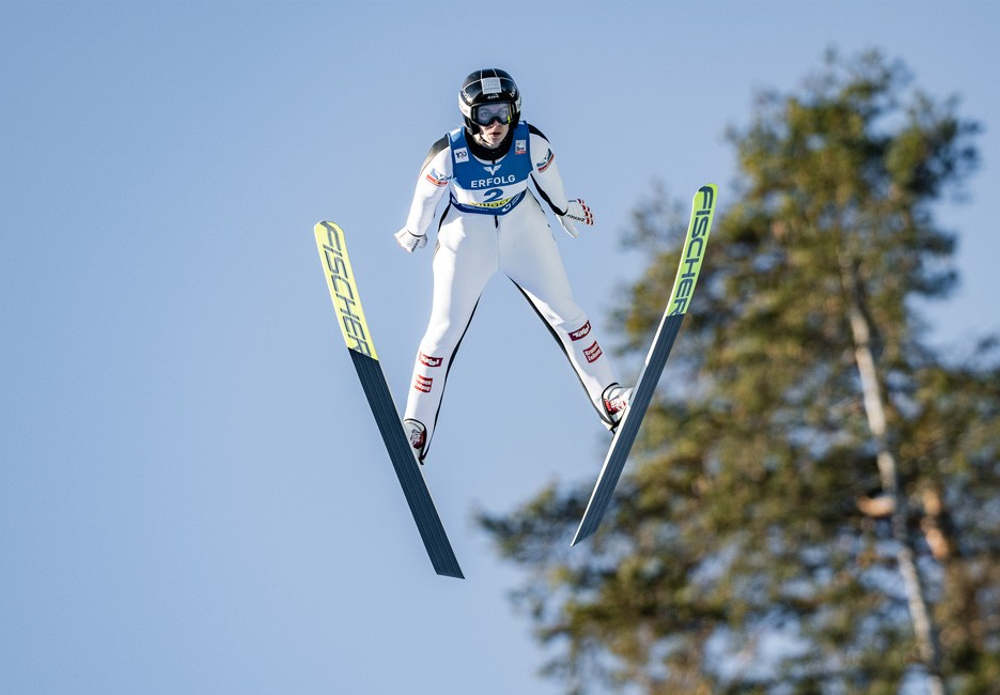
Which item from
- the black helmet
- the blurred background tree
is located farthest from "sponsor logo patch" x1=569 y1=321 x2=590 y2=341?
the blurred background tree

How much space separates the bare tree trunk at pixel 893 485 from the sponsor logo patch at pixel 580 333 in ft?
26.3

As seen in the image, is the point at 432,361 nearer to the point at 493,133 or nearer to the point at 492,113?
the point at 493,133

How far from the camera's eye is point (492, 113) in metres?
7.41

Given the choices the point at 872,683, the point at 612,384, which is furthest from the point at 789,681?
the point at 612,384

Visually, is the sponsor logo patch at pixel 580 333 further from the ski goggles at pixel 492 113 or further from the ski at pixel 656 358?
the ski goggles at pixel 492 113

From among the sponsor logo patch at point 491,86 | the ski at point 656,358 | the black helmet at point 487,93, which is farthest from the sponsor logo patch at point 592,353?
the sponsor logo patch at point 491,86

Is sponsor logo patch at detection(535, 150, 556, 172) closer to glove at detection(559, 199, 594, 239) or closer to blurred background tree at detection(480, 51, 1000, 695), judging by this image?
glove at detection(559, 199, 594, 239)

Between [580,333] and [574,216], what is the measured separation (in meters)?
0.63

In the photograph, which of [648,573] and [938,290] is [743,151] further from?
[648,573]

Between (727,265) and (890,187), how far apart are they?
2.12 meters

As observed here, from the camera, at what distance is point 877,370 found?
55.9ft

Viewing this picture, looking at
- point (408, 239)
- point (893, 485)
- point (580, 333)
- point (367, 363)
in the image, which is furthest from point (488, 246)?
point (893, 485)

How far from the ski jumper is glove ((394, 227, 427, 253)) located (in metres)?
0.03

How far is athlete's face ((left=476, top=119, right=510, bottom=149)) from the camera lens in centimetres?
745
